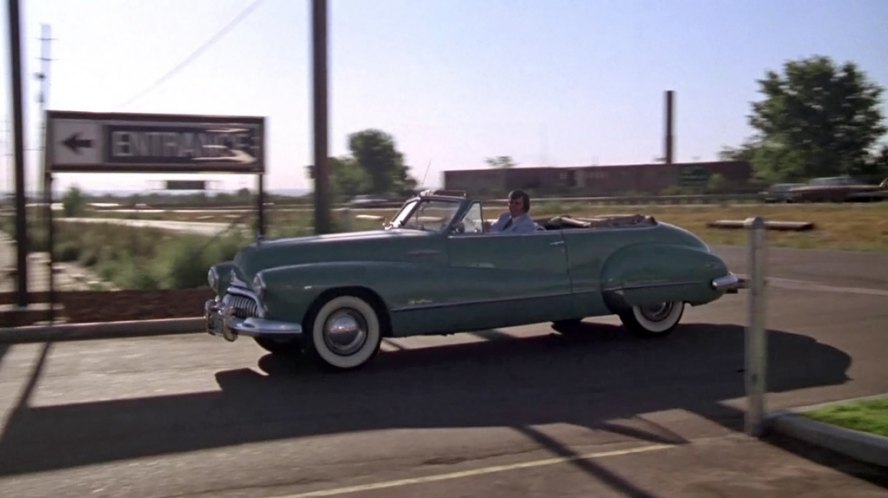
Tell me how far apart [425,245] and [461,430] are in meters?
2.85

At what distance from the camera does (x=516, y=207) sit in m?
10.8

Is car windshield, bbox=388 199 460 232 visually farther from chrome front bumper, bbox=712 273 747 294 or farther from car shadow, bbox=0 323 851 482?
chrome front bumper, bbox=712 273 747 294

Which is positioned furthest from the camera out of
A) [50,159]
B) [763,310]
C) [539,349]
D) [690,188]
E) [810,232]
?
[690,188]

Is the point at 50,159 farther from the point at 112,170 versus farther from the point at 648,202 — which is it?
the point at 648,202

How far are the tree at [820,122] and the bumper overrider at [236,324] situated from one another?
6339cm

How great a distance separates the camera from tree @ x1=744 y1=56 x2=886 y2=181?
67.9 metres

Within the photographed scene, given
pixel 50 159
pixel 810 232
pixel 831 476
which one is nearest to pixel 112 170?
pixel 50 159

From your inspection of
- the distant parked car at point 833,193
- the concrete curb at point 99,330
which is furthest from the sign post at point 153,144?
the distant parked car at point 833,193

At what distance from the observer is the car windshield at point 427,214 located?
406 inches

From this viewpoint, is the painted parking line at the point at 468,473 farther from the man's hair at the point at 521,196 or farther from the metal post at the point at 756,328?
the man's hair at the point at 521,196

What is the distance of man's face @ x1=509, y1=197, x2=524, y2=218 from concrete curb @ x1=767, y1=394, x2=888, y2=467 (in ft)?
13.3

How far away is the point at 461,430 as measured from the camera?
740cm

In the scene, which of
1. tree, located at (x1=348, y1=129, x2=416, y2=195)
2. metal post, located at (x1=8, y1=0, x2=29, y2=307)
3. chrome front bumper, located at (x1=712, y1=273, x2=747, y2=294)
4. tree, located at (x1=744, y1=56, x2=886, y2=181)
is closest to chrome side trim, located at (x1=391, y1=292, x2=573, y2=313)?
chrome front bumper, located at (x1=712, y1=273, x2=747, y2=294)

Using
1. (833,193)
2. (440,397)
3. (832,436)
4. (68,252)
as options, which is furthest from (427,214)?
(833,193)
